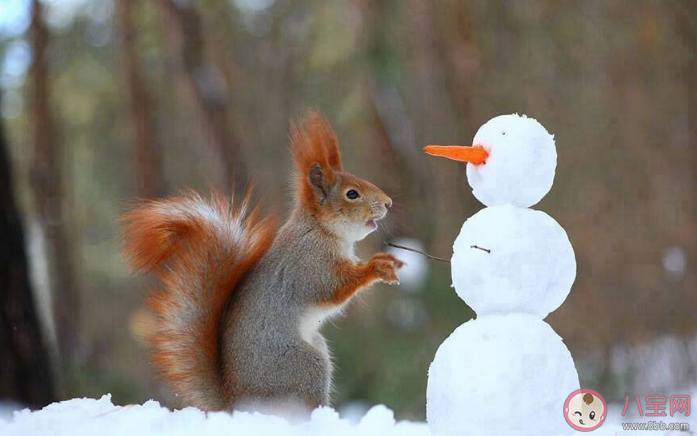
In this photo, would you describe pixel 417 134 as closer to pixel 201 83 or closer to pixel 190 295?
pixel 201 83

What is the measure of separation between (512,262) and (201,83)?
4.12 meters

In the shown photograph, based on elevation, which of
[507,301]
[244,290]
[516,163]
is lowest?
[507,301]

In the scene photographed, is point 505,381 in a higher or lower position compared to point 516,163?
lower

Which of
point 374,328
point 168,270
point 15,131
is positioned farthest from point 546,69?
point 15,131

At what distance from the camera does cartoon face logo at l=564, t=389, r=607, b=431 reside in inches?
58.9

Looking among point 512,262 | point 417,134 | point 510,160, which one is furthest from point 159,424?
point 417,134

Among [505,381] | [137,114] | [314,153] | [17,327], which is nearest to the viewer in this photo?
[505,381]

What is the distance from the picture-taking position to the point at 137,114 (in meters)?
6.60

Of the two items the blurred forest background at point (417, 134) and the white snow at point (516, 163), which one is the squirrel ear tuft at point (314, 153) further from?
the blurred forest background at point (417, 134)

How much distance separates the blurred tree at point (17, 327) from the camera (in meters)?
3.08

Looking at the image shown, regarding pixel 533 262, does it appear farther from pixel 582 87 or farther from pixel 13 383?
pixel 582 87

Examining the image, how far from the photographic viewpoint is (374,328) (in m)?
5.95

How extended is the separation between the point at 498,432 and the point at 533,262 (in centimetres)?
33

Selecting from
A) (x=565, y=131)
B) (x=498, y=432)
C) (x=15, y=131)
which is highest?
(x=15, y=131)
